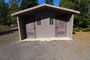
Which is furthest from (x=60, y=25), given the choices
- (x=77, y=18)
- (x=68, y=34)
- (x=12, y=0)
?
(x=12, y=0)

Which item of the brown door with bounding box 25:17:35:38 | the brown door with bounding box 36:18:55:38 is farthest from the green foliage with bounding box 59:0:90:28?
the brown door with bounding box 25:17:35:38

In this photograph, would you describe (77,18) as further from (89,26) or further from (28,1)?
(28,1)

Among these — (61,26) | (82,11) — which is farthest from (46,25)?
(82,11)

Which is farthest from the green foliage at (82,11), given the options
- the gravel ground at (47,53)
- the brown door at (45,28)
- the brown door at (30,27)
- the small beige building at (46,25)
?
the brown door at (30,27)

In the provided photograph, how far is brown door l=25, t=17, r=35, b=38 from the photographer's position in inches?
203

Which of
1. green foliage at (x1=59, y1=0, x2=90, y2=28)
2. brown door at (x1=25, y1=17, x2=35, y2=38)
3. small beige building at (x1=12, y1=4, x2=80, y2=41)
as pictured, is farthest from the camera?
green foliage at (x1=59, y1=0, x2=90, y2=28)

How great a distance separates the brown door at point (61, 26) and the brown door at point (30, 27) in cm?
227

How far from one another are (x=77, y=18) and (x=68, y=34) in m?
3.77

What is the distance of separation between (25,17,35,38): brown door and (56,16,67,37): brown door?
2272 millimetres

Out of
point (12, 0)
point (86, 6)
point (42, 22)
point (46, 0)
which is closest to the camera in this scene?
point (42, 22)

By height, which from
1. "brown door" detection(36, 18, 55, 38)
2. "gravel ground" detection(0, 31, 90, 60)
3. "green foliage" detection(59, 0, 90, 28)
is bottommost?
"gravel ground" detection(0, 31, 90, 60)

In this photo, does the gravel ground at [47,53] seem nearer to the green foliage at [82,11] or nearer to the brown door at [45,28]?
the brown door at [45,28]

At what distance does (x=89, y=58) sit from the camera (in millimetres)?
2389

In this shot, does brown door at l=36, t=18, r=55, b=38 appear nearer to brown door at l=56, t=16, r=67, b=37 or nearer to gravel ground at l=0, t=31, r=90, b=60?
brown door at l=56, t=16, r=67, b=37
